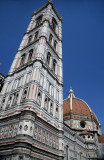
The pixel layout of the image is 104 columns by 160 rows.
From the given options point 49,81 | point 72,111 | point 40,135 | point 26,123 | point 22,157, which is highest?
point 72,111

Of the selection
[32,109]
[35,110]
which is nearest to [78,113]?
[35,110]

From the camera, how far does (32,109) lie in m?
12.4

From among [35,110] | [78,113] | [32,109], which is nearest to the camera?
[32,109]

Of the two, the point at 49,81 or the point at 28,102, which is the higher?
the point at 49,81

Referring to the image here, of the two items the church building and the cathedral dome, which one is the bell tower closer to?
the church building

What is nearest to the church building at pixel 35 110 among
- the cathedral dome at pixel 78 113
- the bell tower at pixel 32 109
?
the bell tower at pixel 32 109

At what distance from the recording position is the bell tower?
10.7 m

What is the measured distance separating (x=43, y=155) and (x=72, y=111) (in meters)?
31.4

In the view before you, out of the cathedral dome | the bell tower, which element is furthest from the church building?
the cathedral dome

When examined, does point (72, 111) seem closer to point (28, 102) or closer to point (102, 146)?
point (102, 146)

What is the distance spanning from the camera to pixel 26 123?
1120cm

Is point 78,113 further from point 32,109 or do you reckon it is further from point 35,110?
point 32,109

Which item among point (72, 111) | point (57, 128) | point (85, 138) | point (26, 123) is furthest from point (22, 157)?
point (72, 111)

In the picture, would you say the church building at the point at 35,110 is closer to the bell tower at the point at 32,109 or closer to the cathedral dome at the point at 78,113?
the bell tower at the point at 32,109
